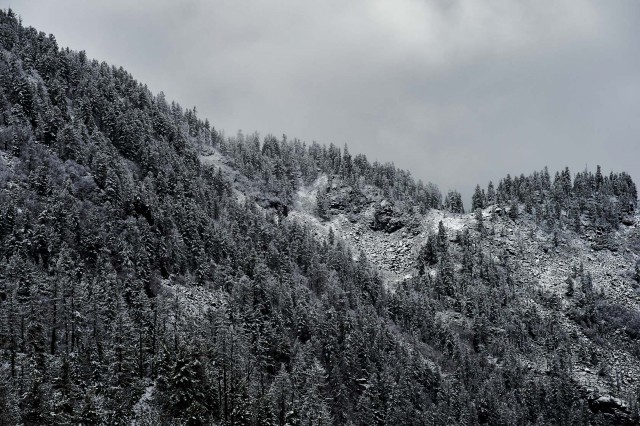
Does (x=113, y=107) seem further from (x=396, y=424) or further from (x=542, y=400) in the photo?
(x=542, y=400)

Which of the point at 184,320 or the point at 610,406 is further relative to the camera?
the point at 610,406

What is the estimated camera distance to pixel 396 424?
125m

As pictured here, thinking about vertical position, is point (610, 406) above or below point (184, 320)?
below

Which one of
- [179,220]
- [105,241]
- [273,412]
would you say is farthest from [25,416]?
[179,220]

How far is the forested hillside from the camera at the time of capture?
90.8 m

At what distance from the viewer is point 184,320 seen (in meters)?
120

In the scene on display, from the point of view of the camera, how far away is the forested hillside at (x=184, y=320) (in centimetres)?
9081

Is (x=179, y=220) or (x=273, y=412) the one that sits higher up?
(x=179, y=220)

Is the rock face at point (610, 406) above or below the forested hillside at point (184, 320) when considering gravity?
below

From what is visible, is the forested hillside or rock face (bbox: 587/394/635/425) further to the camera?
rock face (bbox: 587/394/635/425)

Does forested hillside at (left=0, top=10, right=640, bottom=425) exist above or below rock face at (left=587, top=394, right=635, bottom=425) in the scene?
above

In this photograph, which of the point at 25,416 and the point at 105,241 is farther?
the point at 105,241

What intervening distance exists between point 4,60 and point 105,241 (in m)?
80.7

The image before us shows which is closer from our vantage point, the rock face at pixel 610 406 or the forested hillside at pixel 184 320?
the forested hillside at pixel 184 320
